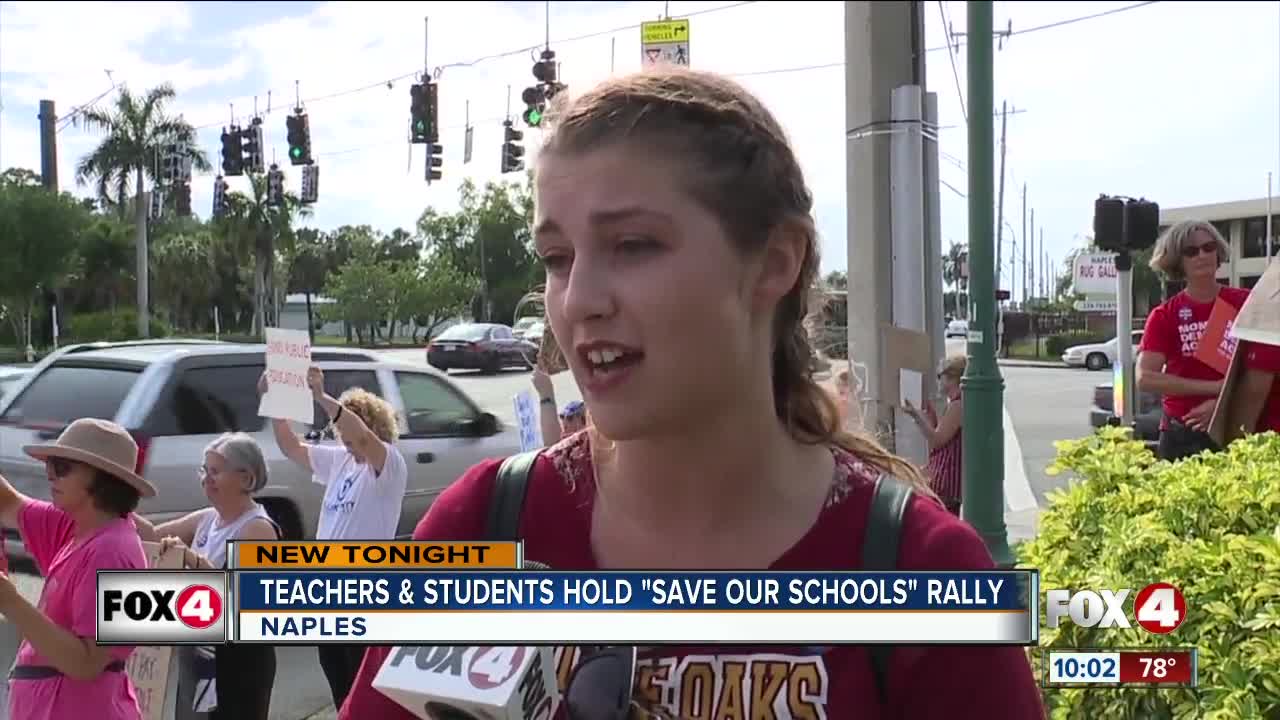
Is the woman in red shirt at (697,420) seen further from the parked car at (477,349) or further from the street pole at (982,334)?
the parked car at (477,349)

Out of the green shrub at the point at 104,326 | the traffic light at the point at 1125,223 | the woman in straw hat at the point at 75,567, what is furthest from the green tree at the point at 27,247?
the woman in straw hat at the point at 75,567

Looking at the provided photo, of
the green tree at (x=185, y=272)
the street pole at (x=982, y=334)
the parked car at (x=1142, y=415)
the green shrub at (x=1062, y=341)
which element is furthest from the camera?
the green tree at (x=185, y=272)

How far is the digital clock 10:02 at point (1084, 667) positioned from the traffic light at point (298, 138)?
22.2 meters

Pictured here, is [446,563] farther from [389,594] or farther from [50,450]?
[50,450]

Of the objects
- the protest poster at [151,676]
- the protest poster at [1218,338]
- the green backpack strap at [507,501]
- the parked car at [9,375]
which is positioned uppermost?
the protest poster at [1218,338]

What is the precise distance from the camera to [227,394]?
312 inches

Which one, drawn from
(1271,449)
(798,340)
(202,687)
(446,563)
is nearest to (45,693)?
(202,687)

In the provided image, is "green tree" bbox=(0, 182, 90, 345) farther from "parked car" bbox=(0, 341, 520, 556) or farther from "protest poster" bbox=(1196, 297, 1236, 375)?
"protest poster" bbox=(1196, 297, 1236, 375)

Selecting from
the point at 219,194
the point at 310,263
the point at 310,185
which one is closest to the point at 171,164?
the point at 219,194

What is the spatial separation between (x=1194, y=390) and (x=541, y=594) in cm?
403

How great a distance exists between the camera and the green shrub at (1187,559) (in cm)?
259

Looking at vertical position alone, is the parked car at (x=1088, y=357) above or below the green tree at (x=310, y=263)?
below

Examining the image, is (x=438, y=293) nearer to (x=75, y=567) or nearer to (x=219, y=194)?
(x=219, y=194)

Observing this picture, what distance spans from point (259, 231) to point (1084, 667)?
38.7m
